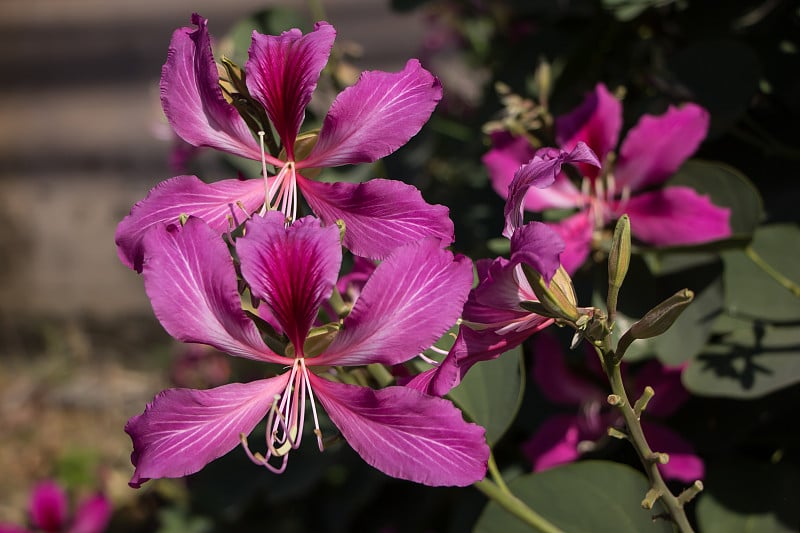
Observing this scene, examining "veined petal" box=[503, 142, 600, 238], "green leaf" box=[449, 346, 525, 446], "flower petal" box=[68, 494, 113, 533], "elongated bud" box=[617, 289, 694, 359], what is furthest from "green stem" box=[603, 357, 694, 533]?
"flower petal" box=[68, 494, 113, 533]

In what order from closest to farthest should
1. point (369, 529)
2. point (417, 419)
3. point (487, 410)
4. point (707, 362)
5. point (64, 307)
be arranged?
point (417, 419), point (487, 410), point (707, 362), point (369, 529), point (64, 307)

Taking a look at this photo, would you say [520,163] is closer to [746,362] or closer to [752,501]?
[746,362]

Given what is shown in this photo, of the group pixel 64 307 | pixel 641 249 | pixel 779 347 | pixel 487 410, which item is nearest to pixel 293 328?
pixel 487 410

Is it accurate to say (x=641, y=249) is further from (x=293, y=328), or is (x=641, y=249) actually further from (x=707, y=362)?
(x=293, y=328)

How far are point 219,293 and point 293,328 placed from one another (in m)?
0.07

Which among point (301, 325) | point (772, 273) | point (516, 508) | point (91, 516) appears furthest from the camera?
point (91, 516)

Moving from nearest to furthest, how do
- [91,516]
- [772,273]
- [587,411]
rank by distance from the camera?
[772,273] → [587,411] → [91,516]

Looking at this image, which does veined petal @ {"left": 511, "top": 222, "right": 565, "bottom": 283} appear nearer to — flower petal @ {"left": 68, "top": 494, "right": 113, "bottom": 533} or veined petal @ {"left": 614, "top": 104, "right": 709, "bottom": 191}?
veined petal @ {"left": 614, "top": 104, "right": 709, "bottom": 191}

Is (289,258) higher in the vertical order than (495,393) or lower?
higher

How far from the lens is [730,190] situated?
3.17ft

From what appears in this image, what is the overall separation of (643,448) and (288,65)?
40 cm

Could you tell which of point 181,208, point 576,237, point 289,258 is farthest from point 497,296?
point 576,237

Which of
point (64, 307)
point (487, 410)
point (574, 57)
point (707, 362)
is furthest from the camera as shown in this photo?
point (64, 307)

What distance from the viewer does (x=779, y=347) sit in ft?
3.19
